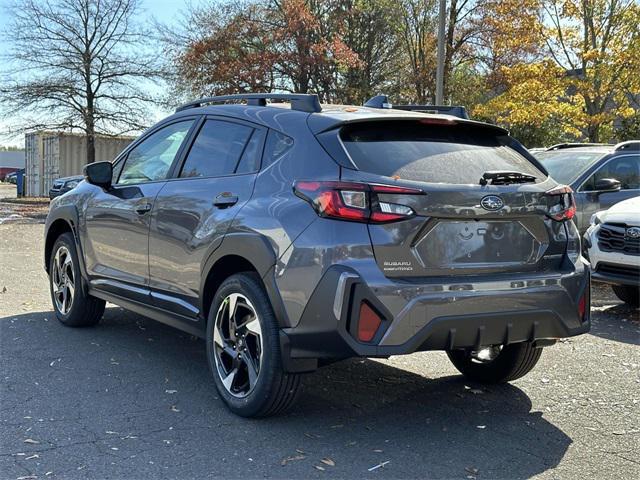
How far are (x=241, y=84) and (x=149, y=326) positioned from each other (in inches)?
730

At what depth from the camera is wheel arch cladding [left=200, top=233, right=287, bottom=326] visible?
384 cm

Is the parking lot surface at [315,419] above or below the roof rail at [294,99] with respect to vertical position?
below

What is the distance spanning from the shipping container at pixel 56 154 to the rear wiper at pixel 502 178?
91.9ft

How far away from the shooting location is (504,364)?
4.76 metres

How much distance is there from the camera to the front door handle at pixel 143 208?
509 cm

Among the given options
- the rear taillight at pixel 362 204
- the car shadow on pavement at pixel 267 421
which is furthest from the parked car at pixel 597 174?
the rear taillight at pixel 362 204

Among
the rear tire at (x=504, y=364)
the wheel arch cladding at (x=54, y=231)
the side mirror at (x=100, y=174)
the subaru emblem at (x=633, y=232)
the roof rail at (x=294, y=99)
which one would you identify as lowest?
the rear tire at (x=504, y=364)

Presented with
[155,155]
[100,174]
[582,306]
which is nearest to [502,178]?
[582,306]

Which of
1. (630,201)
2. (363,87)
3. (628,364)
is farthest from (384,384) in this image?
(363,87)

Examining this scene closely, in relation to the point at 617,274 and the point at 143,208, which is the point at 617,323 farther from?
the point at 143,208

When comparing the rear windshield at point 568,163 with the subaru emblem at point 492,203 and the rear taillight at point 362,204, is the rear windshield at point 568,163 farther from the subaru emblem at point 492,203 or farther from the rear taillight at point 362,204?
the rear taillight at point 362,204

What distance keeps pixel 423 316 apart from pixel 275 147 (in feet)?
4.53

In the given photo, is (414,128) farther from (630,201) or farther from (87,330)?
(630,201)

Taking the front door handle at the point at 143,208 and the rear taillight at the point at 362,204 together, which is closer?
the rear taillight at the point at 362,204
